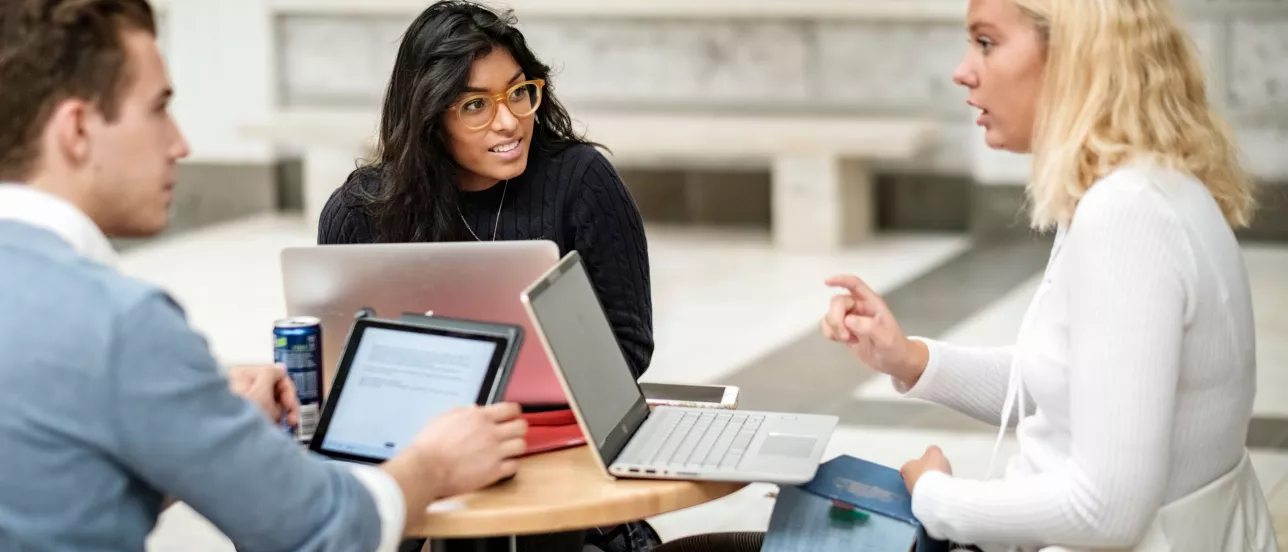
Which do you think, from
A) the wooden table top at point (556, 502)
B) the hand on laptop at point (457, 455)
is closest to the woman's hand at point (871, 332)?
the wooden table top at point (556, 502)

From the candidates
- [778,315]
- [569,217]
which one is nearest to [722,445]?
[569,217]

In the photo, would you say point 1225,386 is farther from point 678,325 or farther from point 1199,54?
point 678,325

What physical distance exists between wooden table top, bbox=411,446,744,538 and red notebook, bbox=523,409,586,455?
0.24ft

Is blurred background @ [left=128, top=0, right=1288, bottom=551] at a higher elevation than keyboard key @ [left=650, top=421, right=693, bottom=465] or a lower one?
lower

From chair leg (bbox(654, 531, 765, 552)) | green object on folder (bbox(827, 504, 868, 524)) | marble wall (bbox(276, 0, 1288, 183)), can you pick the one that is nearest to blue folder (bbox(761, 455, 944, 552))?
green object on folder (bbox(827, 504, 868, 524))

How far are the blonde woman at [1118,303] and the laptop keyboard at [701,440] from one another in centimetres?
24

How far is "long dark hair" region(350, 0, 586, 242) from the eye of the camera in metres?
2.79

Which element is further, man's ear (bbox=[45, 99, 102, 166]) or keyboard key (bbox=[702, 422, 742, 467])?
keyboard key (bbox=[702, 422, 742, 467])

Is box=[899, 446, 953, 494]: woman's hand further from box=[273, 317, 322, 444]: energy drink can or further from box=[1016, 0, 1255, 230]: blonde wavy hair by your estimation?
box=[273, 317, 322, 444]: energy drink can

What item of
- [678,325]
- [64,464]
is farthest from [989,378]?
[678,325]

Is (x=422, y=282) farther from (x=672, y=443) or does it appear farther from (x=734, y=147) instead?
(x=734, y=147)

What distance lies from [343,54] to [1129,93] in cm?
721

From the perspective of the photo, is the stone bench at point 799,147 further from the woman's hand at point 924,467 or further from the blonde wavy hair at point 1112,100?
the blonde wavy hair at point 1112,100

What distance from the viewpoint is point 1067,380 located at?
6.41ft
